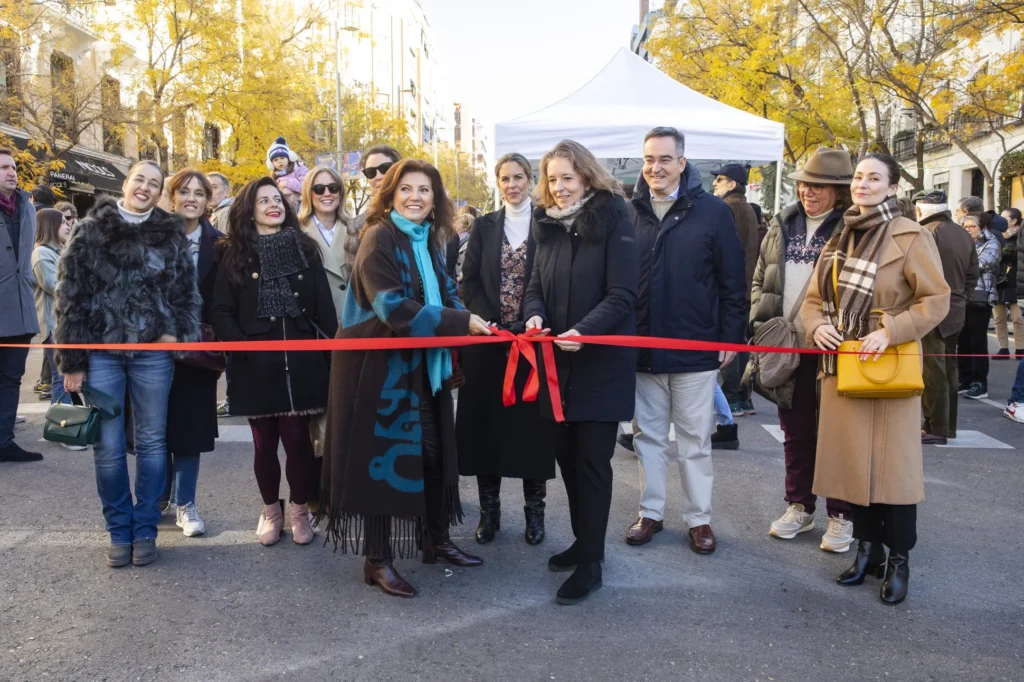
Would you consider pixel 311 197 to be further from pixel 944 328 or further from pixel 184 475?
pixel 944 328

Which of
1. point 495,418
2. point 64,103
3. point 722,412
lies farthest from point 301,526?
point 64,103

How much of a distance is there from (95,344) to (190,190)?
3.61 feet

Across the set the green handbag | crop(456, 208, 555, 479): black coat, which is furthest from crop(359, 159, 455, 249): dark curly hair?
the green handbag

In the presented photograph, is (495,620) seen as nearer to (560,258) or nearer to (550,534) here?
(550,534)

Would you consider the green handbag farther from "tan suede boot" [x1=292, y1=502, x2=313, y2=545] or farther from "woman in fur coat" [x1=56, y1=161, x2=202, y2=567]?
"tan suede boot" [x1=292, y1=502, x2=313, y2=545]

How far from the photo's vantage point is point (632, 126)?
9.62 metres

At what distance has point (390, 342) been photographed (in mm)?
3594

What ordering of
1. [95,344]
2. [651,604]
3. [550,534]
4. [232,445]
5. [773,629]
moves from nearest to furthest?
[773,629] → [651,604] → [95,344] → [550,534] → [232,445]

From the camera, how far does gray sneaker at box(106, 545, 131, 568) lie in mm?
4066

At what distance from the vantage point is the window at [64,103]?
1712 cm

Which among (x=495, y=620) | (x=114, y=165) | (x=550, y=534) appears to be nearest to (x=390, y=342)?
(x=495, y=620)

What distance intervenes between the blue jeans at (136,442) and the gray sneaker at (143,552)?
0.03 metres

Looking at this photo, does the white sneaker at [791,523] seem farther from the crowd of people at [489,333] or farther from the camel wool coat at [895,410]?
the camel wool coat at [895,410]

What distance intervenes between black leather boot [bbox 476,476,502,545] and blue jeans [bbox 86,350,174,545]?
1.62 m
